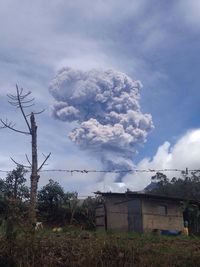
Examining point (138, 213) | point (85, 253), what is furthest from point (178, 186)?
point (85, 253)

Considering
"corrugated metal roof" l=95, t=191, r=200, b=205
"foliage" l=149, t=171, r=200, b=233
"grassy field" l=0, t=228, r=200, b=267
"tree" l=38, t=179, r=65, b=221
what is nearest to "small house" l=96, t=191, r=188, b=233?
"corrugated metal roof" l=95, t=191, r=200, b=205

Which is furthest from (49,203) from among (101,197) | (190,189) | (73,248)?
(73,248)

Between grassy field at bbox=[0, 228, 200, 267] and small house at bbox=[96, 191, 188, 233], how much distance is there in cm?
1760

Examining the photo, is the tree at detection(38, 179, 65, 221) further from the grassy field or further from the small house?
the grassy field

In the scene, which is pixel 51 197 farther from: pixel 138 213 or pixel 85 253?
pixel 85 253

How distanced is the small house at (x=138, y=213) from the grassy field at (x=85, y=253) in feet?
57.8

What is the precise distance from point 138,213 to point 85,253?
19544 millimetres

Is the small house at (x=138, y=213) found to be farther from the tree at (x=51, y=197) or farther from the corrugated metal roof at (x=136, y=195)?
the tree at (x=51, y=197)

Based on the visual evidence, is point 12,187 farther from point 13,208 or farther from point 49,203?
point 13,208

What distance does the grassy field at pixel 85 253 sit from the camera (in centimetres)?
955

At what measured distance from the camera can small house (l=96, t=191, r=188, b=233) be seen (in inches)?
1137

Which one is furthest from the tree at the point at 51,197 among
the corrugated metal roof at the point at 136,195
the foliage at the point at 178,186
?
the foliage at the point at 178,186

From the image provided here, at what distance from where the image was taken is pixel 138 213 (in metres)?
29.0

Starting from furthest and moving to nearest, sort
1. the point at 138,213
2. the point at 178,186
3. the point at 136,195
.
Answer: the point at 178,186
the point at 138,213
the point at 136,195
